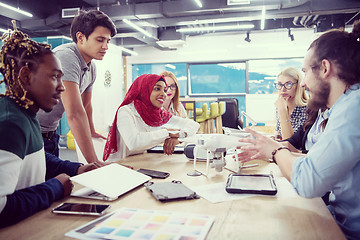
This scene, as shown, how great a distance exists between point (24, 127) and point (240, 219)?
0.72 metres

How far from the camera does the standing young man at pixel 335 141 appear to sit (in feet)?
3.01

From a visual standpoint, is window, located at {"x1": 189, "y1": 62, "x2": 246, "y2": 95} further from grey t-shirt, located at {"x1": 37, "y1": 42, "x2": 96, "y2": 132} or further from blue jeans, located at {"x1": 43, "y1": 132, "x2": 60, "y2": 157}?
blue jeans, located at {"x1": 43, "y1": 132, "x2": 60, "y2": 157}

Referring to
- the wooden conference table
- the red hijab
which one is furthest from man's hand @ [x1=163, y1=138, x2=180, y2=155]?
the wooden conference table

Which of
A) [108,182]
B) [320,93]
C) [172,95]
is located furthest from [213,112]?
[108,182]

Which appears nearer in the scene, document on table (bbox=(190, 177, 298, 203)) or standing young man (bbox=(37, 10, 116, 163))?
document on table (bbox=(190, 177, 298, 203))

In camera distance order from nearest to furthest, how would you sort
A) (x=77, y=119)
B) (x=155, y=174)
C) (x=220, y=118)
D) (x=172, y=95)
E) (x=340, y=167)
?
(x=340, y=167) < (x=155, y=174) < (x=77, y=119) < (x=172, y=95) < (x=220, y=118)

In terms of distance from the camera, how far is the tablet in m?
1.09

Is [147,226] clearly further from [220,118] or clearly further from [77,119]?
[220,118]

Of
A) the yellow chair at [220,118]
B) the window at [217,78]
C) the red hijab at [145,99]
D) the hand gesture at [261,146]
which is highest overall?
the window at [217,78]

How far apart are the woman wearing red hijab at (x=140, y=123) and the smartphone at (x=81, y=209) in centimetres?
107

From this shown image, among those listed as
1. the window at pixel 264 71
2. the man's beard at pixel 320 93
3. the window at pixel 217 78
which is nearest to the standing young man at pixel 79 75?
the man's beard at pixel 320 93

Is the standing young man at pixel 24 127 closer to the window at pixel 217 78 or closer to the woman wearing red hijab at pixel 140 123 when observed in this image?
the woman wearing red hijab at pixel 140 123

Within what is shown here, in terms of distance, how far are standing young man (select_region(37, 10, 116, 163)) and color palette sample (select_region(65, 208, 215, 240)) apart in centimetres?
111

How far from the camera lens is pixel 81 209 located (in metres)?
0.92
